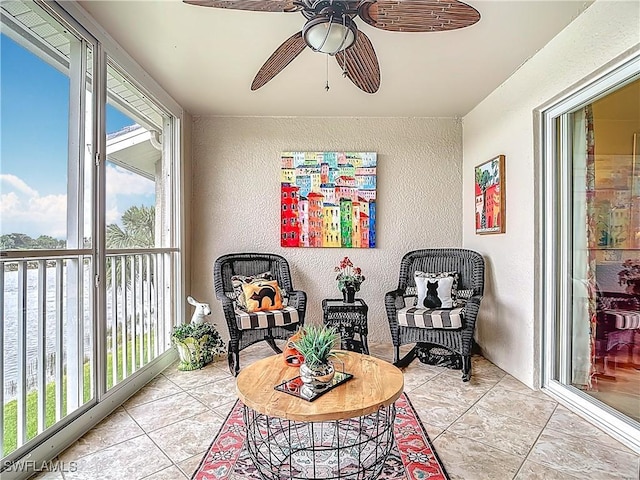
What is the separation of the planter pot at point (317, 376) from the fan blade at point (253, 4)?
1665 mm

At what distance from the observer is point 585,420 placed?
93.0 inches

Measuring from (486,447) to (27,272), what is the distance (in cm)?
254

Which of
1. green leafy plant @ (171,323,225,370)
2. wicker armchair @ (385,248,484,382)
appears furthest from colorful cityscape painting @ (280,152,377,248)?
green leafy plant @ (171,323,225,370)

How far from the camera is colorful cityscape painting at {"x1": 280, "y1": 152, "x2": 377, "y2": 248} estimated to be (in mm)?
4145

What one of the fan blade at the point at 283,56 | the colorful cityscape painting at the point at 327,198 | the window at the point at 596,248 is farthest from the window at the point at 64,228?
the window at the point at 596,248

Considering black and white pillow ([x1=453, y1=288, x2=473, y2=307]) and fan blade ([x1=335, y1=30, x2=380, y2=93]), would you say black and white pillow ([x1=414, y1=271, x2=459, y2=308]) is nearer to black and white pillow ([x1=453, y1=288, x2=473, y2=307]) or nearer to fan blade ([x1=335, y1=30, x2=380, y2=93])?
black and white pillow ([x1=453, y1=288, x2=473, y2=307])

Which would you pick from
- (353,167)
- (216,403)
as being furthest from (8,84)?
(353,167)

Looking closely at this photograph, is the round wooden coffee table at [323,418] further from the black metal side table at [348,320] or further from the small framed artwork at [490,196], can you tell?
the small framed artwork at [490,196]

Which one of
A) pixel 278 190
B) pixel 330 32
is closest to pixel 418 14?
pixel 330 32

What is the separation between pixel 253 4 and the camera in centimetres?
177

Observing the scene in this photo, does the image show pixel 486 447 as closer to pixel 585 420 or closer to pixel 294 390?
pixel 585 420

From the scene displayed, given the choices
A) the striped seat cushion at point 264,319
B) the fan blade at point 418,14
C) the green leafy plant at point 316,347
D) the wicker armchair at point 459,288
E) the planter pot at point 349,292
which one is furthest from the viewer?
the planter pot at point 349,292

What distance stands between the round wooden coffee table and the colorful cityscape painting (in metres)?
2.00

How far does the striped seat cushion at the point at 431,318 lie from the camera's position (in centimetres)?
306
